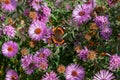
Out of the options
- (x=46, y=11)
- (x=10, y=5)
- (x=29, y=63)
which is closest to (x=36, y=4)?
(x=46, y=11)

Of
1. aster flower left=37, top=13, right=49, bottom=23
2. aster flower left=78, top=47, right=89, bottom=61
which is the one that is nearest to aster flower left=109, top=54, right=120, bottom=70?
aster flower left=78, top=47, right=89, bottom=61

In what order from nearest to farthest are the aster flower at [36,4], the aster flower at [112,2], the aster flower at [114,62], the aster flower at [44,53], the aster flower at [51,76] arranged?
the aster flower at [114,62]
the aster flower at [51,76]
the aster flower at [44,53]
the aster flower at [112,2]
the aster flower at [36,4]

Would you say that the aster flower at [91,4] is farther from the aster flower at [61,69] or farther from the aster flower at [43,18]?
the aster flower at [61,69]

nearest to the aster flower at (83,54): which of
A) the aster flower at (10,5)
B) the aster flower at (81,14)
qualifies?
the aster flower at (81,14)

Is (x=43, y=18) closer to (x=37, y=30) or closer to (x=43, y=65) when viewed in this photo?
(x=37, y=30)

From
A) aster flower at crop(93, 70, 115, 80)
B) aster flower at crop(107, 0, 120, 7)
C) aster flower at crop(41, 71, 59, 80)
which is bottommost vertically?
aster flower at crop(93, 70, 115, 80)

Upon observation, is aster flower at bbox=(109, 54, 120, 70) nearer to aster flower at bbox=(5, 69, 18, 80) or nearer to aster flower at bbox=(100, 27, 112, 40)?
aster flower at bbox=(100, 27, 112, 40)

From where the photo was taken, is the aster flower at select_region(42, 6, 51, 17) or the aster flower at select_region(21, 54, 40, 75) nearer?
the aster flower at select_region(21, 54, 40, 75)
